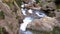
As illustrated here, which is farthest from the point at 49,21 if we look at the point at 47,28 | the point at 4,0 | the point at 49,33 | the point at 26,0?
the point at 26,0

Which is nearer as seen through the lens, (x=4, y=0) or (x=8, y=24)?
(x=8, y=24)

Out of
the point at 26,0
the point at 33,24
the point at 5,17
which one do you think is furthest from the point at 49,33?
the point at 26,0

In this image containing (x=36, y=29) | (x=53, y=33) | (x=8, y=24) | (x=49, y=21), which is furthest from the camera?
(x=49, y=21)

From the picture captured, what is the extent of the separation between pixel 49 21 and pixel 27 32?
3.81m

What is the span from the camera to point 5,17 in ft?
42.2

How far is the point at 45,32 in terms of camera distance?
16781 mm

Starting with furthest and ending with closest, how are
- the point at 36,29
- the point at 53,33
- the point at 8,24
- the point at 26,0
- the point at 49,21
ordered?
the point at 26,0
the point at 49,21
the point at 36,29
the point at 53,33
the point at 8,24

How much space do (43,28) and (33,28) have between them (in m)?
0.99

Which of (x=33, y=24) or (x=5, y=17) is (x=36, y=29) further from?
(x=5, y=17)

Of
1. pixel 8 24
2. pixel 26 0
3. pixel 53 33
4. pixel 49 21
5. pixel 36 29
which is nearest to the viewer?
pixel 8 24

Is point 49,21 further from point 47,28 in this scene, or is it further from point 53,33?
point 53,33

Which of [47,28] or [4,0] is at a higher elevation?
[4,0]

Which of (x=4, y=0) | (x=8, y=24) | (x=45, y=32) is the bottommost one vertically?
(x=45, y=32)

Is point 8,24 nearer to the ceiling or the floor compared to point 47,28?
nearer to the ceiling
